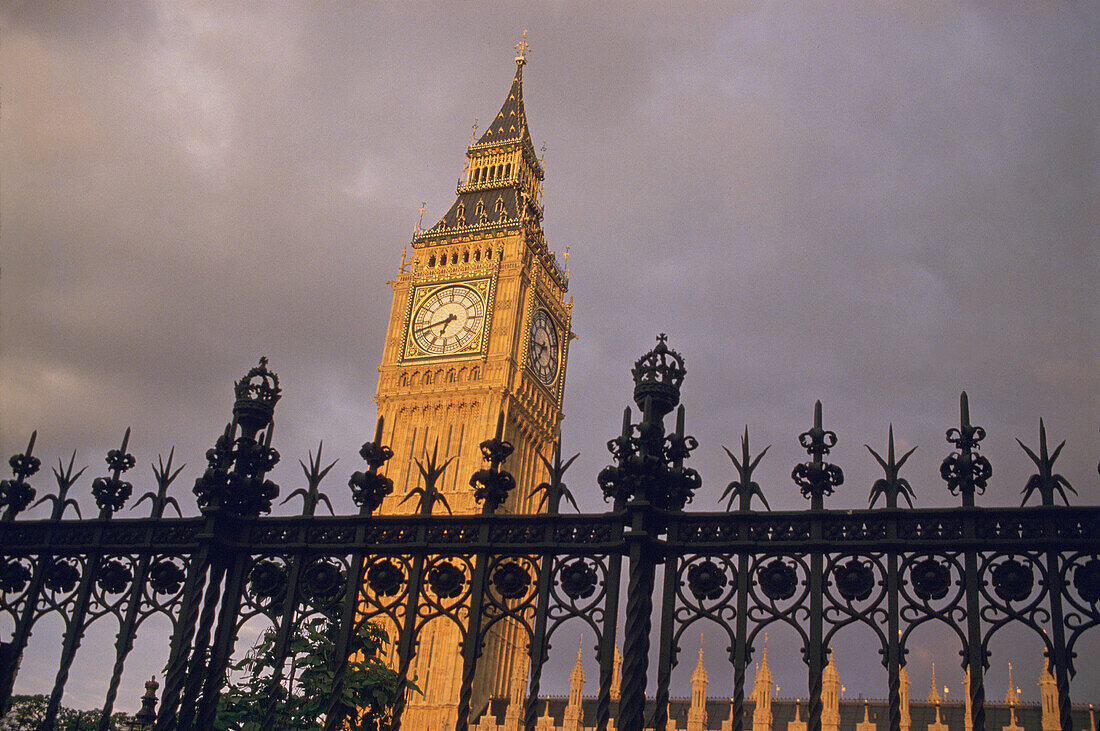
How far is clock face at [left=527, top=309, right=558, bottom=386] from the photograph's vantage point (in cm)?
5559

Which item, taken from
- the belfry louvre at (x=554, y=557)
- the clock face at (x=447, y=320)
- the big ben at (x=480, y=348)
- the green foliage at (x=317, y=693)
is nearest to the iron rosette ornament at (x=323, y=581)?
the belfry louvre at (x=554, y=557)

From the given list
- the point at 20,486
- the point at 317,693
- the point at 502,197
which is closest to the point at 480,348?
the point at 502,197

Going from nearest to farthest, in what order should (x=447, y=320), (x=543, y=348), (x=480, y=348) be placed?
1. (x=480, y=348)
2. (x=447, y=320)
3. (x=543, y=348)

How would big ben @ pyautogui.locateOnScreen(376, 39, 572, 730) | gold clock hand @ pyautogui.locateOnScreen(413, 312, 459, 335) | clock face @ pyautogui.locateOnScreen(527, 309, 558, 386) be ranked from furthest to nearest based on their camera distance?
clock face @ pyautogui.locateOnScreen(527, 309, 558, 386) < gold clock hand @ pyautogui.locateOnScreen(413, 312, 459, 335) < big ben @ pyautogui.locateOnScreen(376, 39, 572, 730)

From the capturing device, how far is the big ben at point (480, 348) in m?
52.2

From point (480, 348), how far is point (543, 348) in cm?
483

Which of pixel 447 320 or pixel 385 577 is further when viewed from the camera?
pixel 447 320

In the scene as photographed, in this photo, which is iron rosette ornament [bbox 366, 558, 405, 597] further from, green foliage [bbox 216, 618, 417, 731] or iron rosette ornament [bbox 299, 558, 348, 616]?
green foliage [bbox 216, 618, 417, 731]

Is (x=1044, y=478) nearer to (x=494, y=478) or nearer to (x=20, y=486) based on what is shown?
(x=494, y=478)

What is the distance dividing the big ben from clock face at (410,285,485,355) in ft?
0.16

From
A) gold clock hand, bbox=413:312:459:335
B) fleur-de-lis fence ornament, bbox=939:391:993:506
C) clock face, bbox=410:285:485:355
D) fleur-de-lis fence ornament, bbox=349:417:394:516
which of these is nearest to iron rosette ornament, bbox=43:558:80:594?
fleur-de-lis fence ornament, bbox=349:417:394:516

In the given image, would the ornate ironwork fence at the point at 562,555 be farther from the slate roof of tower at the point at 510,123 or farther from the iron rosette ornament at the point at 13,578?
the slate roof of tower at the point at 510,123

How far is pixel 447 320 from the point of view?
5528cm

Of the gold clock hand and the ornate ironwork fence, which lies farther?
the gold clock hand
